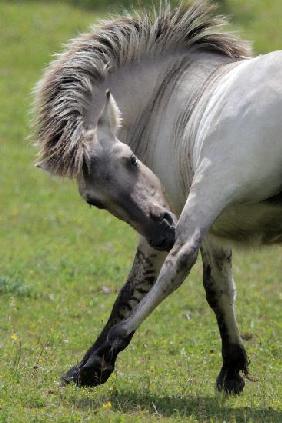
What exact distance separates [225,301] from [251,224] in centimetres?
117

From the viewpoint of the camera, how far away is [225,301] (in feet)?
25.2

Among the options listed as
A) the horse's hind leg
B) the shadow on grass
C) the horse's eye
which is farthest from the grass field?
the horse's eye

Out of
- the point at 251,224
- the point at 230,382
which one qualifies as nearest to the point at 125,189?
the point at 251,224

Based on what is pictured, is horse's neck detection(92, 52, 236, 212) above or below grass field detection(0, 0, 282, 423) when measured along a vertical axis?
above

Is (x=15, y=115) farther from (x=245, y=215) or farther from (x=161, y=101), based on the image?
(x=245, y=215)

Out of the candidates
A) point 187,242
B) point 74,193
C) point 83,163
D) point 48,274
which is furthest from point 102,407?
point 74,193

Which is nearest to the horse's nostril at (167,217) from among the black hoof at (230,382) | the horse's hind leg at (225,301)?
the horse's hind leg at (225,301)

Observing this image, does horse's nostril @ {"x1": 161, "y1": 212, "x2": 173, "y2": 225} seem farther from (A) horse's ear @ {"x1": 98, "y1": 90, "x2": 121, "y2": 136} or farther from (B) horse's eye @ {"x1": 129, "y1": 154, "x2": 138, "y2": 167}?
(A) horse's ear @ {"x1": 98, "y1": 90, "x2": 121, "y2": 136}

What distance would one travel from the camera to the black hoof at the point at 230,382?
7.30 m

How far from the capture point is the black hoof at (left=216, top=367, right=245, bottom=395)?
287 inches

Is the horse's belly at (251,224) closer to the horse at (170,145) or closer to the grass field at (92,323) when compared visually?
the horse at (170,145)

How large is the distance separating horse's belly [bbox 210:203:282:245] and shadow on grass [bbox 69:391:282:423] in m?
0.98

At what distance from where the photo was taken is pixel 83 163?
6.66 metres

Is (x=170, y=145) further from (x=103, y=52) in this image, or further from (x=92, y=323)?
(x=92, y=323)
